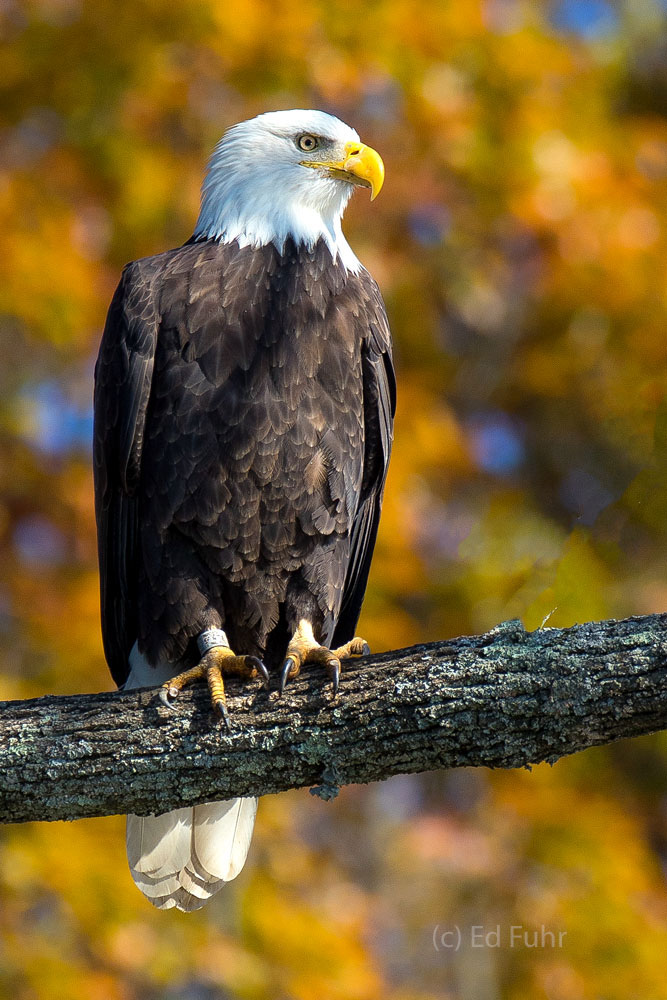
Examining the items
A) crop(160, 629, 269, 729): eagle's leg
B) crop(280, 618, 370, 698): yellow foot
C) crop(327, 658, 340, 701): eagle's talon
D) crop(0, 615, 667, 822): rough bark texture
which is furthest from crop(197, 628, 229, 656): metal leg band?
crop(327, 658, 340, 701): eagle's talon

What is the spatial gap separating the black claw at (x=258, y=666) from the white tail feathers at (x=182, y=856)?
2.84 feet

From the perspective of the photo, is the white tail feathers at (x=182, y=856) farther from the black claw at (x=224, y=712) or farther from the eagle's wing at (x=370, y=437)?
the black claw at (x=224, y=712)

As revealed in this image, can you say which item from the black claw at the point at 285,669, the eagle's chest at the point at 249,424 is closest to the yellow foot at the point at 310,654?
the black claw at the point at 285,669

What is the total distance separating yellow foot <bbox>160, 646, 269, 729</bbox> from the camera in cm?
271

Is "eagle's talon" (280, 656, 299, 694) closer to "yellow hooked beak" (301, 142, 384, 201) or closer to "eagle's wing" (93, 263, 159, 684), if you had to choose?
"eagle's wing" (93, 263, 159, 684)

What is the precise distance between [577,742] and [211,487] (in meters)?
1.34

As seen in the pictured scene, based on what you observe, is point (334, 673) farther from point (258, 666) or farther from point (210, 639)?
point (210, 639)

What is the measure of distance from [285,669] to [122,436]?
3.19 ft

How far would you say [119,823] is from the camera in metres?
5.12

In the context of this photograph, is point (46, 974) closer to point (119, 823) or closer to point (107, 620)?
point (119, 823)

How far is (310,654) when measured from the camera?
9.92 feet

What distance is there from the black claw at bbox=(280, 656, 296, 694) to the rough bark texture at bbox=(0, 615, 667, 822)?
0.03m

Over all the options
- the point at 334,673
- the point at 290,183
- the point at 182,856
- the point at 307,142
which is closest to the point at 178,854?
the point at 182,856

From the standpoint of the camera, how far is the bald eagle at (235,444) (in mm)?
3225
